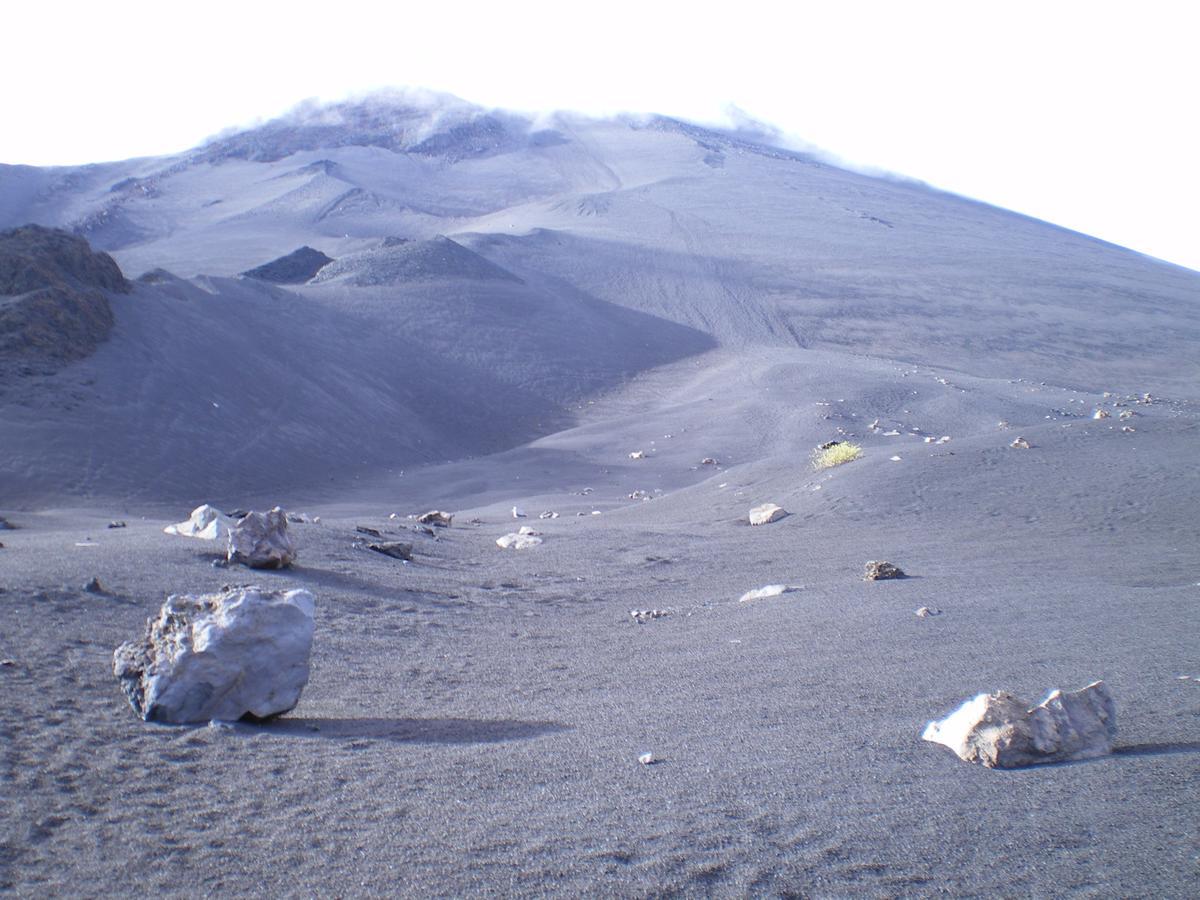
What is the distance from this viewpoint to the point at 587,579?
1223 cm

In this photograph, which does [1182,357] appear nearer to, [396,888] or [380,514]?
[380,514]

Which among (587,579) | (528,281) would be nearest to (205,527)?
(587,579)

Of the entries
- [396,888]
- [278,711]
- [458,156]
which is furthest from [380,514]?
[458,156]

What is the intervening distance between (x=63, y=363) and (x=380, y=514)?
1039cm

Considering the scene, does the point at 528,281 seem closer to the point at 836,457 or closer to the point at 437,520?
the point at 836,457

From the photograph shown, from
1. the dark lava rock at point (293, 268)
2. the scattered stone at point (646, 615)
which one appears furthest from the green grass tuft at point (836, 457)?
the dark lava rock at point (293, 268)

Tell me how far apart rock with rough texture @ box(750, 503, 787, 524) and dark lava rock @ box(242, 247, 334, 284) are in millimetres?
36048

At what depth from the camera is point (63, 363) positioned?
81.3 feet

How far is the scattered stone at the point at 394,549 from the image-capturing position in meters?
12.4

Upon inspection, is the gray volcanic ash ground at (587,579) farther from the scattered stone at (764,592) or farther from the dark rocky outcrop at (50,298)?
the scattered stone at (764,592)

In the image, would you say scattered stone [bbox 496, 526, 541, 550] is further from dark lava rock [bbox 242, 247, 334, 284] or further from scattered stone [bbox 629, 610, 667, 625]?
dark lava rock [bbox 242, 247, 334, 284]

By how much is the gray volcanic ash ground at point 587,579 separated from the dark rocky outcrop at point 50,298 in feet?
0.39

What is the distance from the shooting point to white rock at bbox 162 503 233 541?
11342 millimetres

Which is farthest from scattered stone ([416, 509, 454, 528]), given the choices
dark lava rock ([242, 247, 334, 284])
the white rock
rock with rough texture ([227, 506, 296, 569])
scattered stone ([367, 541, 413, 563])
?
dark lava rock ([242, 247, 334, 284])
